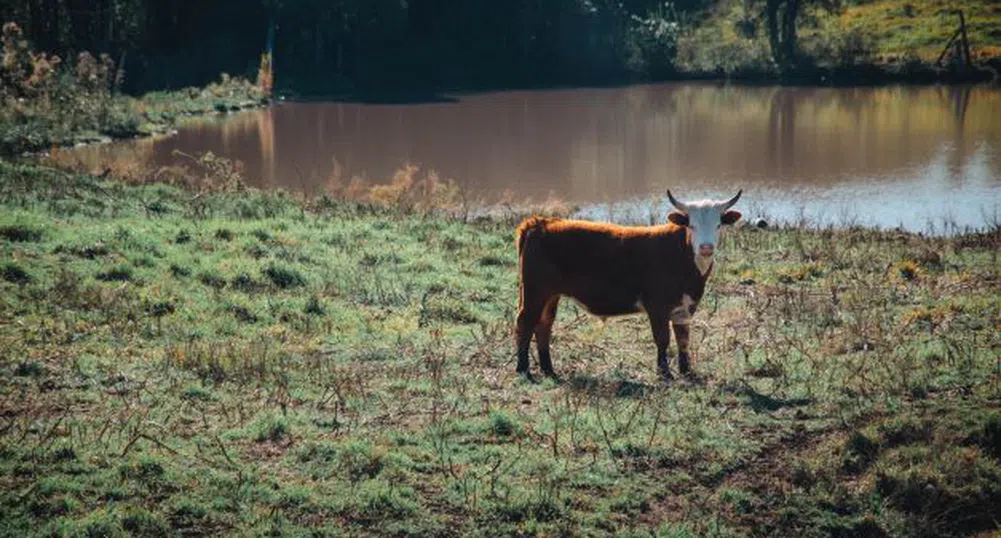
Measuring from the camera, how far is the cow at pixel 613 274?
1108 centimetres

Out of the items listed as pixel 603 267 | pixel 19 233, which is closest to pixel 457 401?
pixel 603 267

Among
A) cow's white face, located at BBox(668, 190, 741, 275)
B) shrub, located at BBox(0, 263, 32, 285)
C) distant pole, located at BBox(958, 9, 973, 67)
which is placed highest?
distant pole, located at BBox(958, 9, 973, 67)

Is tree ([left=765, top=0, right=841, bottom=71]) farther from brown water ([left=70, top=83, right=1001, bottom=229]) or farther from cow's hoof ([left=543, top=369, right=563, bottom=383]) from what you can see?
cow's hoof ([left=543, top=369, right=563, bottom=383])

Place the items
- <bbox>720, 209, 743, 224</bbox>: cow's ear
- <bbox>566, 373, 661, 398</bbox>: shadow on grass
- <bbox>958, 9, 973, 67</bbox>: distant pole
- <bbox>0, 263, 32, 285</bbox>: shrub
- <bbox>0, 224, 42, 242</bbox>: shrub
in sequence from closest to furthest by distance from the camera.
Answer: <bbox>566, 373, 661, 398</bbox>: shadow on grass → <bbox>720, 209, 743, 224</bbox>: cow's ear → <bbox>0, 263, 32, 285</bbox>: shrub → <bbox>0, 224, 42, 242</bbox>: shrub → <bbox>958, 9, 973, 67</bbox>: distant pole

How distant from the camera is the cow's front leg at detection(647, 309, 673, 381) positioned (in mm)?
10938

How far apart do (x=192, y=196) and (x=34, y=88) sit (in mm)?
12831

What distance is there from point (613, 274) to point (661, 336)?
725mm

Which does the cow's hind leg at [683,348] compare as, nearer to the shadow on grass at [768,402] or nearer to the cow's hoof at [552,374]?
the shadow on grass at [768,402]

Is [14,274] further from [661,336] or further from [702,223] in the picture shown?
[702,223]

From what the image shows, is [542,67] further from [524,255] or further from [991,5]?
[524,255]

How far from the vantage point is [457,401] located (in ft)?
32.4

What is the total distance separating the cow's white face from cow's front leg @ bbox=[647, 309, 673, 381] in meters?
0.58

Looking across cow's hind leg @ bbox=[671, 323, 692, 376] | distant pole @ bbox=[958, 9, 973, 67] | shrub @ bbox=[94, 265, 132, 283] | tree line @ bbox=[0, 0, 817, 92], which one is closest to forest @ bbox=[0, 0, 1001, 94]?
tree line @ bbox=[0, 0, 817, 92]

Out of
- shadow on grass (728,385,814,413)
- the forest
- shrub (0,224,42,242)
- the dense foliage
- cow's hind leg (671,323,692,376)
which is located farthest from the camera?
the dense foliage
